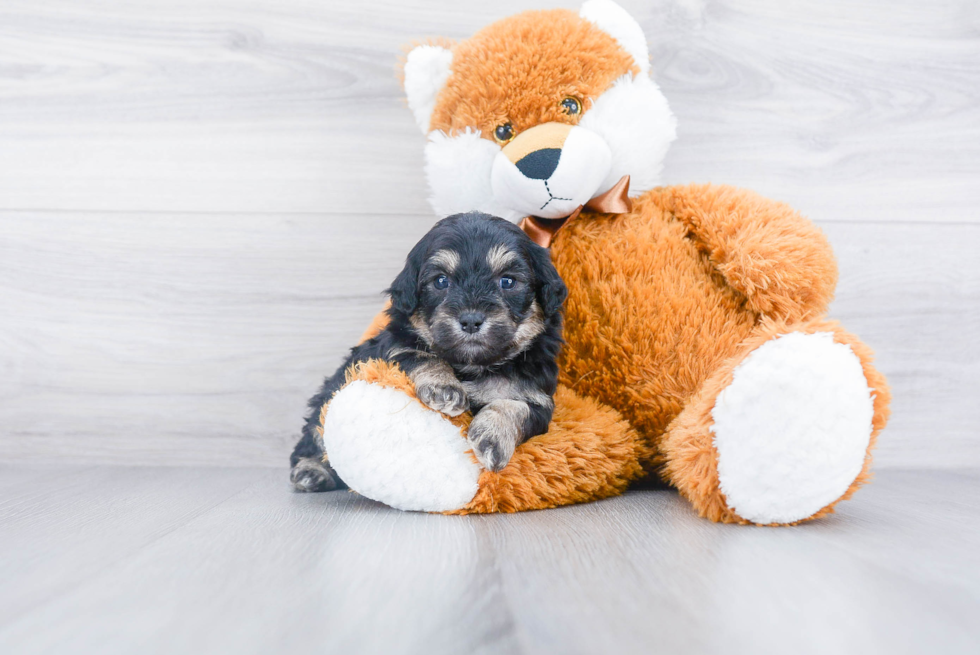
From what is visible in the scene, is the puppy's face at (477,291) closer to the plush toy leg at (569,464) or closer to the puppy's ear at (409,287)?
the puppy's ear at (409,287)

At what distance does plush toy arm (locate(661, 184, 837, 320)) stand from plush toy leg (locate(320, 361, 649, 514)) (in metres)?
0.48

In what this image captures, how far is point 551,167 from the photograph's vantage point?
135cm

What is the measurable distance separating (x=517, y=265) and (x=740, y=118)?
1.06 meters

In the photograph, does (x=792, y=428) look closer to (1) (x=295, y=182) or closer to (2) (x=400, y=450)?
(2) (x=400, y=450)

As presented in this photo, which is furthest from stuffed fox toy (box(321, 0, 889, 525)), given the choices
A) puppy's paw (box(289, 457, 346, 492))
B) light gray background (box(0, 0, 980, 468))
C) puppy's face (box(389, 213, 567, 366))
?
light gray background (box(0, 0, 980, 468))

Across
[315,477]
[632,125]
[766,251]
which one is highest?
[632,125]

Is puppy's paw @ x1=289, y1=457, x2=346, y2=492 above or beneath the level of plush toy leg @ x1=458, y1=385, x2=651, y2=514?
beneath

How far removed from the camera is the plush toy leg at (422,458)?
1.16 meters

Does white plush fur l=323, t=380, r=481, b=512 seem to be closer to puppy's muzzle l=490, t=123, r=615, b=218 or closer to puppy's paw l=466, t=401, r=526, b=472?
puppy's paw l=466, t=401, r=526, b=472

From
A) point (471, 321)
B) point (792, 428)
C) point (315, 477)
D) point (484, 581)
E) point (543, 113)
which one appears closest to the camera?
point (484, 581)

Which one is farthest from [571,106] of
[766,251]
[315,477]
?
[315,477]

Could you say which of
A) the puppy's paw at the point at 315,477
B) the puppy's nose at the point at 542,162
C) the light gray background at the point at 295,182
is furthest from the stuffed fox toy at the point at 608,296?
the light gray background at the point at 295,182

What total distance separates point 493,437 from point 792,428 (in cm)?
47

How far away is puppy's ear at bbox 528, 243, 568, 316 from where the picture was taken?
127 cm
